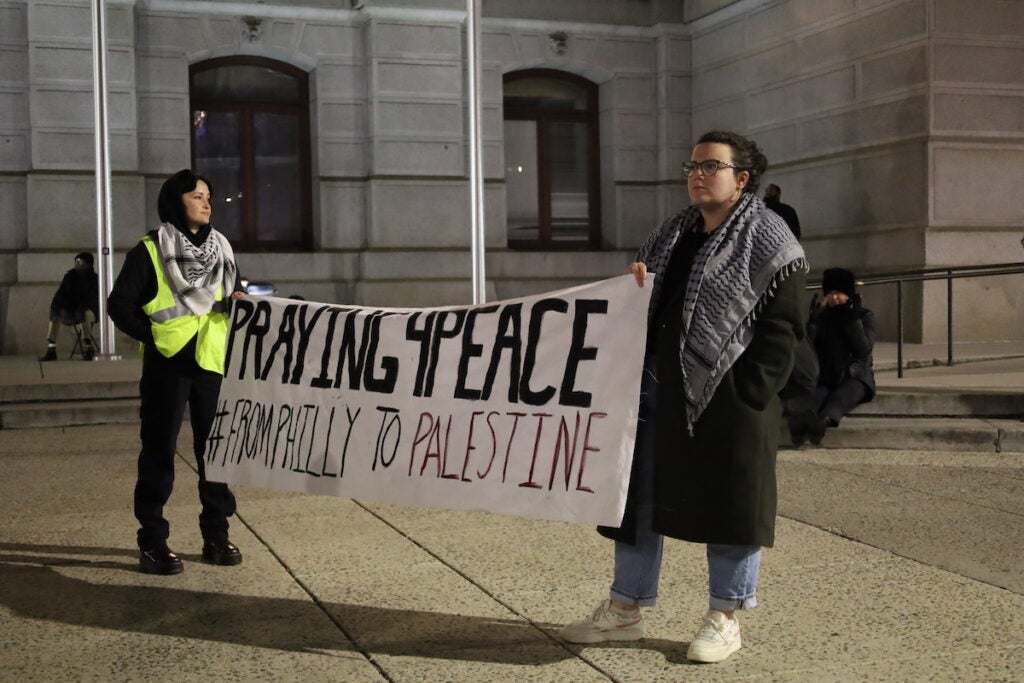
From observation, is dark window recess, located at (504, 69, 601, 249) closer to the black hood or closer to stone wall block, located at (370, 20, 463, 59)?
stone wall block, located at (370, 20, 463, 59)

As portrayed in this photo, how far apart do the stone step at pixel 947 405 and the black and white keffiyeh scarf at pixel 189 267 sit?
569 centimetres

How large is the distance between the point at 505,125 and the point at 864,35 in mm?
5826

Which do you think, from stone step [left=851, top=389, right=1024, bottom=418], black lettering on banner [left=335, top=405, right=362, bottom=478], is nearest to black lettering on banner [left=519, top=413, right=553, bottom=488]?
black lettering on banner [left=335, top=405, right=362, bottom=478]

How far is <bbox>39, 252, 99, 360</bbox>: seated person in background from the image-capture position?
16.3 meters

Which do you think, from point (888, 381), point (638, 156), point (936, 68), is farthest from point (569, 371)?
point (638, 156)

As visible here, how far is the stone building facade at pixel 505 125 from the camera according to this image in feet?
52.5

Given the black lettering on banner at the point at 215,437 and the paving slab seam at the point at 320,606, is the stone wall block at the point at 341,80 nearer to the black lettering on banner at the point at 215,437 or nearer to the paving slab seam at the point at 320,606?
the paving slab seam at the point at 320,606

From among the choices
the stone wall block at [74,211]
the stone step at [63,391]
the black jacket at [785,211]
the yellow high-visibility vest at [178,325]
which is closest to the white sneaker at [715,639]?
the yellow high-visibility vest at [178,325]

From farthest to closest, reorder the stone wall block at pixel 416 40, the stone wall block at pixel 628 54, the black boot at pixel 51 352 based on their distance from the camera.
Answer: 1. the stone wall block at pixel 628 54
2. the stone wall block at pixel 416 40
3. the black boot at pixel 51 352

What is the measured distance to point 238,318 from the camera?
20.7 ft

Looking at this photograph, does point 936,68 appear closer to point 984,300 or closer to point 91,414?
point 984,300

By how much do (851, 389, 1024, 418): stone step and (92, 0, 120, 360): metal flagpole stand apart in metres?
8.96

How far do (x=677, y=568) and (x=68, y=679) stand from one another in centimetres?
265

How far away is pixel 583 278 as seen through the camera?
66.1 feet
